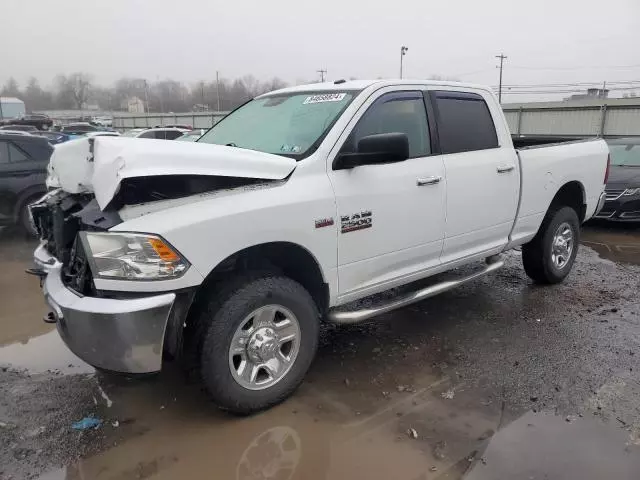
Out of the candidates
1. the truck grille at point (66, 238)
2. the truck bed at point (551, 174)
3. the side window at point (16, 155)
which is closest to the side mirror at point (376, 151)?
the truck grille at point (66, 238)

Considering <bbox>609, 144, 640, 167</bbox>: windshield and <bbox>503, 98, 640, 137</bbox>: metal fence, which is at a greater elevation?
<bbox>503, 98, 640, 137</bbox>: metal fence

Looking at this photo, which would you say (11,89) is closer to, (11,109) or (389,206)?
(11,109)

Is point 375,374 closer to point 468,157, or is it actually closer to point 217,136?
point 468,157

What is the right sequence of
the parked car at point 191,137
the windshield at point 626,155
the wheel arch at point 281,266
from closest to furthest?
the wheel arch at point 281,266 < the parked car at point 191,137 < the windshield at point 626,155

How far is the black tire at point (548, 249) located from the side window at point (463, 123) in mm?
1281

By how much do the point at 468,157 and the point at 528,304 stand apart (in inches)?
70.9

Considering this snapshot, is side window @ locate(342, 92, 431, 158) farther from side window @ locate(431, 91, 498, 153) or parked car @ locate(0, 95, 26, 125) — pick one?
parked car @ locate(0, 95, 26, 125)

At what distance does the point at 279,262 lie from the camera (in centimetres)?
342

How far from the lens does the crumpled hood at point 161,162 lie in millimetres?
2758

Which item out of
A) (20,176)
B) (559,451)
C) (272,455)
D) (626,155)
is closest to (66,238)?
(272,455)

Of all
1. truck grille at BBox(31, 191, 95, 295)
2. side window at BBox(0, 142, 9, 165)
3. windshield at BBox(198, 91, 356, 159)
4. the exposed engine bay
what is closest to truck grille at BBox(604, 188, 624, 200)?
windshield at BBox(198, 91, 356, 159)

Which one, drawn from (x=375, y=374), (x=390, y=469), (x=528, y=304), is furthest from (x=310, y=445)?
(x=528, y=304)

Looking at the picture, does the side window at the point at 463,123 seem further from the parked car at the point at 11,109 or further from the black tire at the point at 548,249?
the parked car at the point at 11,109

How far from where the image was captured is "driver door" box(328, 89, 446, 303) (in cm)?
349
